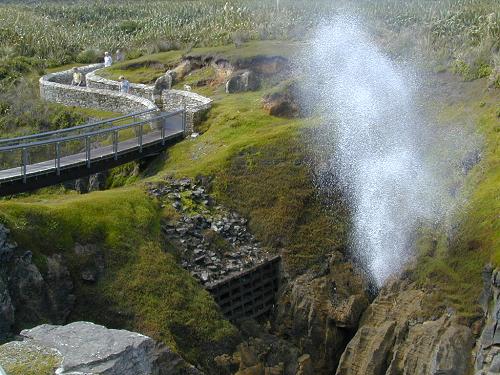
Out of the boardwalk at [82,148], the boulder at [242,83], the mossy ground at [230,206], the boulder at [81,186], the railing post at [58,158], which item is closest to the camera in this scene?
the mossy ground at [230,206]

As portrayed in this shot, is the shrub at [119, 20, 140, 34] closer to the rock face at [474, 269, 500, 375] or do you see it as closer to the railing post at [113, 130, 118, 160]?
the railing post at [113, 130, 118, 160]

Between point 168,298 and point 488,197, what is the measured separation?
36.3 ft

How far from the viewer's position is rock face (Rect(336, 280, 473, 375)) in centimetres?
2304

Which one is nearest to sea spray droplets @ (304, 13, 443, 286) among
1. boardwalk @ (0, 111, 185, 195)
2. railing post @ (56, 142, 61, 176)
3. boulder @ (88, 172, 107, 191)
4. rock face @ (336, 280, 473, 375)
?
rock face @ (336, 280, 473, 375)

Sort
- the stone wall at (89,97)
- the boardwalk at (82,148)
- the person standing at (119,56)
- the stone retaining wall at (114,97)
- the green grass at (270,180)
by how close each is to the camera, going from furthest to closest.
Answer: the person standing at (119,56), the stone wall at (89,97), the stone retaining wall at (114,97), the green grass at (270,180), the boardwalk at (82,148)

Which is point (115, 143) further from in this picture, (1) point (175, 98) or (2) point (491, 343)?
(2) point (491, 343)

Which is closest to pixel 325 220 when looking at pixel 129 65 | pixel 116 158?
pixel 116 158

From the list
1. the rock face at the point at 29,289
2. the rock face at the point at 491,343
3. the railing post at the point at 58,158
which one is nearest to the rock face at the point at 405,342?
the rock face at the point at 491,343

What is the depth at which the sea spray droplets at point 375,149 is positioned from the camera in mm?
28312

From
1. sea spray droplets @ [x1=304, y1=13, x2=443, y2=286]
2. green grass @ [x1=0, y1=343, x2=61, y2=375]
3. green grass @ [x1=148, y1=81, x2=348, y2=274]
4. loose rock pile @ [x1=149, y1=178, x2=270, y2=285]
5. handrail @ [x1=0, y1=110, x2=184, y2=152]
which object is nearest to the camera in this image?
green grass @ [x1=0, y1=343, x2=61, y2=375]

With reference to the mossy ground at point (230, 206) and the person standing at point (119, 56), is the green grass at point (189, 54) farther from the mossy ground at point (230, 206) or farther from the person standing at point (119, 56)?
the mossy ground at point (230, 206)

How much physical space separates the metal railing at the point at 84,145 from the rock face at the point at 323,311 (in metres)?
9.09

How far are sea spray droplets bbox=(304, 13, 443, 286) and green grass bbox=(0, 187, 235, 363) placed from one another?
6.65 meters

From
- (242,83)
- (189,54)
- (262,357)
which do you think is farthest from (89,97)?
(262,357)
